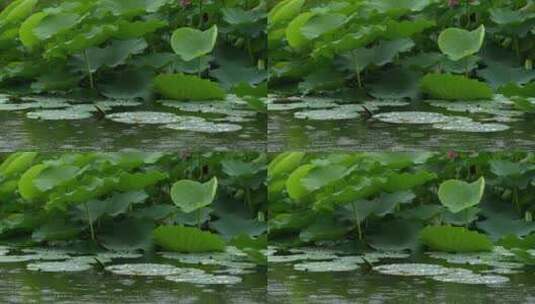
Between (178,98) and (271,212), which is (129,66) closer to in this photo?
(178,98)

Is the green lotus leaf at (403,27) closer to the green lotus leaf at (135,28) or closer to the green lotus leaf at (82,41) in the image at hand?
the green lotus leaf at (135,28)

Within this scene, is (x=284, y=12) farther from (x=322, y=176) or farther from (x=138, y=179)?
(x=138, y=179)

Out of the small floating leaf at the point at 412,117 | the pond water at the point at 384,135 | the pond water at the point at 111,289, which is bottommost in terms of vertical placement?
the pond water at the point at 111,289

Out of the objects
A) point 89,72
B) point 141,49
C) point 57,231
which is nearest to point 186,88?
point 141,49

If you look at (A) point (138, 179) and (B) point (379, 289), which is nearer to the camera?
(B) point (379, 289)

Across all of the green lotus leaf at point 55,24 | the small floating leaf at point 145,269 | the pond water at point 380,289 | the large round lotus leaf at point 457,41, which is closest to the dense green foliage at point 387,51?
the large round lotus leaf at point 457,41
